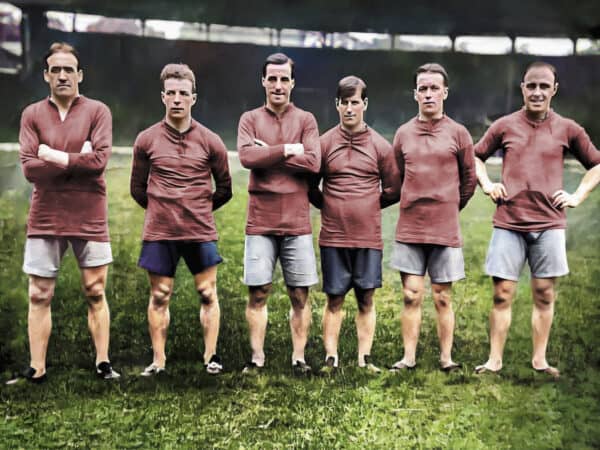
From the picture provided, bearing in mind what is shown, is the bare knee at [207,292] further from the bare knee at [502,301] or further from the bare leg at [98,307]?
the bare knee at [502,301]

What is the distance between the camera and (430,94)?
159 inches

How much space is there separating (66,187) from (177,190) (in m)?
0.52

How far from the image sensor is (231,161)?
4.07 metres

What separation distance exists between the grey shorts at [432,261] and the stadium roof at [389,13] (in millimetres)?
1101

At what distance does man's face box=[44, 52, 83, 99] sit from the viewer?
406cm

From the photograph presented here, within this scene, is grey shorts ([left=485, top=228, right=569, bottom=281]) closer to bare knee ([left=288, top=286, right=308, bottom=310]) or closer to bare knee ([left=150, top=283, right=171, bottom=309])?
bare knee ([left=288, top=286, right=308, bottom=310])

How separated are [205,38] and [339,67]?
0.68m

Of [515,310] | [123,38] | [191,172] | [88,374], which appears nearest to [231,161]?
[191,172]

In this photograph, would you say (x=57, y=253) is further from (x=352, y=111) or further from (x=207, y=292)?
(x=352, y=111)

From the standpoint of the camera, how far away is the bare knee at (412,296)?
13.5 feet

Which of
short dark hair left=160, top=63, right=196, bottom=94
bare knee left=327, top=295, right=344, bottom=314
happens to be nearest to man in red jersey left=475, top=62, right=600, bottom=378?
bare knee left=327, top=295, right=344, bottom=314

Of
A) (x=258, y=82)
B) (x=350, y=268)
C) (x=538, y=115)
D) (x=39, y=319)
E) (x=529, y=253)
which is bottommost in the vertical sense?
(x=39, y=319)

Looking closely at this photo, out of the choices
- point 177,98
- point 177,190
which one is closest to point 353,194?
point 177,190

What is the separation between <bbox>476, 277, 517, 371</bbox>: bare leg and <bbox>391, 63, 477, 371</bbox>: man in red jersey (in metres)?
0.24
